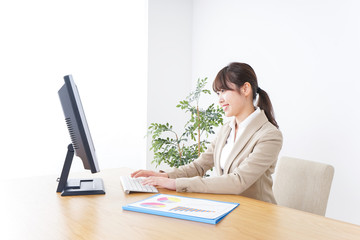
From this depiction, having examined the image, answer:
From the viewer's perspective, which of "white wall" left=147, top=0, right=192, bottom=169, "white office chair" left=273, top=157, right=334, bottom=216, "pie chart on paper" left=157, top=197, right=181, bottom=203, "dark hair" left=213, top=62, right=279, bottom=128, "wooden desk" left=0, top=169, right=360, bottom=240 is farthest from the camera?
"white wall" left=147, top=0, right=192, bottom=169

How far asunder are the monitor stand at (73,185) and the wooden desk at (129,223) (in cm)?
5

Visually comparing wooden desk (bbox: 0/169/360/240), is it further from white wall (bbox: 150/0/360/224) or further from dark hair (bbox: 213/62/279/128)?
white wall (bbox: 150/0/360/224)

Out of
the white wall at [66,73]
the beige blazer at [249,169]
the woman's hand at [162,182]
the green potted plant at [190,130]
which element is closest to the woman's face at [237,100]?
the beige blazer at [249,169]

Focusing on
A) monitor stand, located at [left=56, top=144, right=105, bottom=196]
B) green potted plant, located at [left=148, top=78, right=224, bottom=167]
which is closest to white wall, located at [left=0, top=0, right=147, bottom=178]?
green potted plant, located at [left=148, top=78, right=224, bottom=167]

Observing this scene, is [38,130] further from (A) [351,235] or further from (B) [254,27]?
(A) [351,235]

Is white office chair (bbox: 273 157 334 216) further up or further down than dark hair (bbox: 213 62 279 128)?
further down

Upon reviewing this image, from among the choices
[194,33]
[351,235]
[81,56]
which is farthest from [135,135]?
[351,235]

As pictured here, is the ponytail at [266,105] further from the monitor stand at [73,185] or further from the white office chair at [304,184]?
the monitor stand at [73,185]

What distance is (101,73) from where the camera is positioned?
350cm

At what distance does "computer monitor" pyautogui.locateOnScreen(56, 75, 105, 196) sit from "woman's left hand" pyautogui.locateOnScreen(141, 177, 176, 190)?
208 millimetres

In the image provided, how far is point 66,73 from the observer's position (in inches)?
128

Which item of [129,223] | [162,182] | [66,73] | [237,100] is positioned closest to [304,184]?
[237,100]

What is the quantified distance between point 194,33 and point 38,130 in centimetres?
201

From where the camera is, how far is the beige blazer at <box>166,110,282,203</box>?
1.49 m
